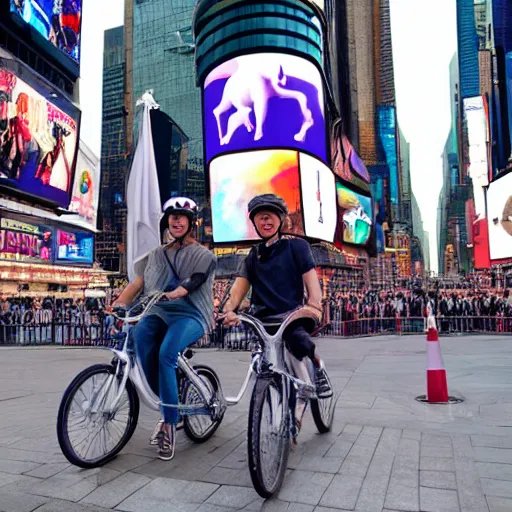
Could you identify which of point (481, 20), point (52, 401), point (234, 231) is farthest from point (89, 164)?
point (481, 20)

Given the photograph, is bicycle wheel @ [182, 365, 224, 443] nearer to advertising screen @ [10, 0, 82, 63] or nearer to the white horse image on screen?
the white horse image on screen

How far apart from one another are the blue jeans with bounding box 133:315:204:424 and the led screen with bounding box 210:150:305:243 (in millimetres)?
37062

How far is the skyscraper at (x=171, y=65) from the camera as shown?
89938mm

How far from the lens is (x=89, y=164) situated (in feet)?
182

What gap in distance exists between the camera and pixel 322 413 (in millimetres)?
4234

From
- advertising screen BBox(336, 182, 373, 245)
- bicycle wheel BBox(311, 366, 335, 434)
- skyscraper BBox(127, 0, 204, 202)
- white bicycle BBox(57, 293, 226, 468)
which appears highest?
skyscraper BBox(127, 0, 204, 202)

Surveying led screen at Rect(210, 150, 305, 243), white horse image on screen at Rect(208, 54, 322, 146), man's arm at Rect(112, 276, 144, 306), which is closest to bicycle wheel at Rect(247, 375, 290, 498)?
man's arm at Rect(112, 276, 144, 306)

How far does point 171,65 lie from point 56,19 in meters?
51.5

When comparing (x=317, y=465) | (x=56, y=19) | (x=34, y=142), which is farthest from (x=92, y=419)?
(x=56, y=19)

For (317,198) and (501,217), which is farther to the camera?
(501,217)

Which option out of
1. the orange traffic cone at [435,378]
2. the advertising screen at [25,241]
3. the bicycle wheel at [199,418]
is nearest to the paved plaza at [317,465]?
the bicycle wheel at [199,418]

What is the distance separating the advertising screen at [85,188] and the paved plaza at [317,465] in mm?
49650

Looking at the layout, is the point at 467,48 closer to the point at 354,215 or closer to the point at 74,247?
the point at 354,215

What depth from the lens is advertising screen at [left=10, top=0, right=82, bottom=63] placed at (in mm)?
39491
